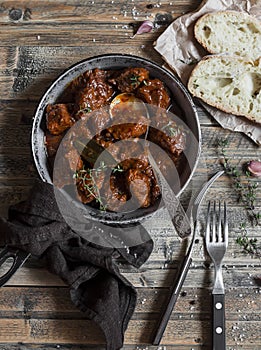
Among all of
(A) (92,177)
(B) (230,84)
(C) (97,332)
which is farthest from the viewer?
(B) (230,84)

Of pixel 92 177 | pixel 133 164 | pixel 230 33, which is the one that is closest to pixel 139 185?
pixel 133 164

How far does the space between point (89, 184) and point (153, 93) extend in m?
0.45

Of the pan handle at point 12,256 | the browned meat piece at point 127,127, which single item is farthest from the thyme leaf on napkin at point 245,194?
the pan handle at point 12,256

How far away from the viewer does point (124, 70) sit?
2449mm

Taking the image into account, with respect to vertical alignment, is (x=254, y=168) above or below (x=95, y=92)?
below

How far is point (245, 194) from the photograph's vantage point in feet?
8.27

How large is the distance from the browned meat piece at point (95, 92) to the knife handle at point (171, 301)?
733 mm

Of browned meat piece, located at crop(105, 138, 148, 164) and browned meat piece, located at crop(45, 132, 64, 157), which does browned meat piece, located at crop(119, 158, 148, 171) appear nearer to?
browned meat piece, located at crop(105, 138, 148, 164)

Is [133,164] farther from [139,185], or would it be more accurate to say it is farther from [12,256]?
[12,256]

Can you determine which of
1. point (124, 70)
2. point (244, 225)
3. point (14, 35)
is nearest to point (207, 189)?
point (244, 225)

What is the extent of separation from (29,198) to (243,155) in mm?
931

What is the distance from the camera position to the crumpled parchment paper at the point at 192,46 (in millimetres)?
2551

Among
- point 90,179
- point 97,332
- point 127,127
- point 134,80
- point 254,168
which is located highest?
point 134,80

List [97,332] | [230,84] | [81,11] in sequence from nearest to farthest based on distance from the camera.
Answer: [97,332], [230,84], [81,11]
